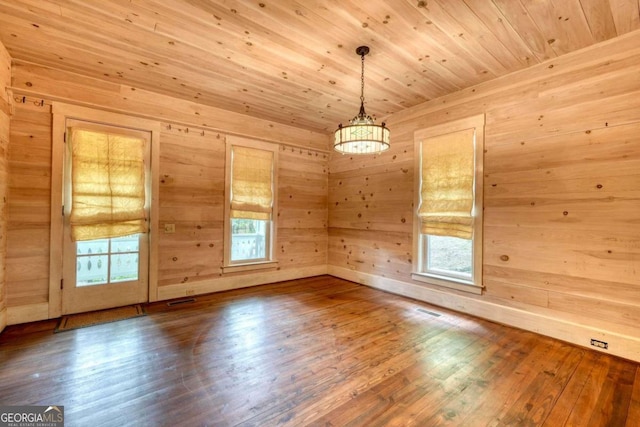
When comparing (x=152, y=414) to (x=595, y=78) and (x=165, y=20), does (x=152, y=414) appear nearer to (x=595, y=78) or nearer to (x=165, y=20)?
(x=165, y=20)

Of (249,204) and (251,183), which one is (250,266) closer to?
(249,204)

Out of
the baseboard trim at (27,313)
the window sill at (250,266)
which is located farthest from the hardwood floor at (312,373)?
the window sill at (250,266)

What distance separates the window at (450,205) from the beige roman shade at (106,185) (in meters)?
3.77

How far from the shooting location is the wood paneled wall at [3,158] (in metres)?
2.73

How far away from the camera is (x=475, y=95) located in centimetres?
342

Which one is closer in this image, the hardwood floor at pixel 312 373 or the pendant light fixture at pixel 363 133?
the hardwood floor at pixel 312 373

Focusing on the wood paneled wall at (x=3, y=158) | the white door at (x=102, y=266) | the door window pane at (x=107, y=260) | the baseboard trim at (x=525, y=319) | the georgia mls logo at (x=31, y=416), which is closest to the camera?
the georgia mls logo at (x=31, y=416)

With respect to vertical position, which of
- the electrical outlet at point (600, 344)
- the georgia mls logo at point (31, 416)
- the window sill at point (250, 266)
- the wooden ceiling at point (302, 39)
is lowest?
the georgia mls logo at point (31, 416)

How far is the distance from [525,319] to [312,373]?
2395 millimetres

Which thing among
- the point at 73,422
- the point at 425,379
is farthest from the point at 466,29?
the point at 73,422

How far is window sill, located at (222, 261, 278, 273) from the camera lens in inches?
173

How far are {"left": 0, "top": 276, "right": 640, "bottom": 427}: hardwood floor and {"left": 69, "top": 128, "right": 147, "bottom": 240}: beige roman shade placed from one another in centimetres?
114

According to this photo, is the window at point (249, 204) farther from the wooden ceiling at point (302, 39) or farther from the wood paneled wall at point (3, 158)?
the wood paneled wall at point (3, 158)

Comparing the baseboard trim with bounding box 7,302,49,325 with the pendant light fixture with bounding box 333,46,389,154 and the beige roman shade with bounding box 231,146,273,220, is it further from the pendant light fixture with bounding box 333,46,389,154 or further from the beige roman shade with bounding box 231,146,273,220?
the pendant light fixture with bounding box 333,46,389,154
